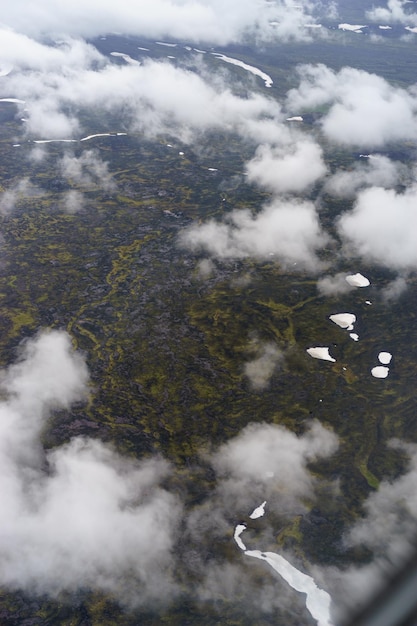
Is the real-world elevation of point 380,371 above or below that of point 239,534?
above

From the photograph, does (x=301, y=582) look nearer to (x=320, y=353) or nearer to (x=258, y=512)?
(x=258, y=512)

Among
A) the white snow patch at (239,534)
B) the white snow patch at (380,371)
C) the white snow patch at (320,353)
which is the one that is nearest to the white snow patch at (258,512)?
the white snow patch at (239,534)

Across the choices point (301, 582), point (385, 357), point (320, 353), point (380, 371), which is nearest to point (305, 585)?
point (301, 582)

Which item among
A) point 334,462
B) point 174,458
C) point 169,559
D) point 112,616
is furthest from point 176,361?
point 112,616

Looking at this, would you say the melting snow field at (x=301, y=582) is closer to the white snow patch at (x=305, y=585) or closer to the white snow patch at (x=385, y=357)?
the white snow patch at (x=305, y=585)

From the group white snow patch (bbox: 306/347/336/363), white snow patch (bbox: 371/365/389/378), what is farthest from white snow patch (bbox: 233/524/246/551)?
white snow patch (bbox: 306/347/336/363)

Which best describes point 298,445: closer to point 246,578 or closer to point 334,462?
point 334,462

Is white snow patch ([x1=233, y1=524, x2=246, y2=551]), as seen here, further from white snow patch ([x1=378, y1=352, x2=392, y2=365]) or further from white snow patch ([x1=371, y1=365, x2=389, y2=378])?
white snow patch ([x1=378, y1=352, x2=392, y2=365])

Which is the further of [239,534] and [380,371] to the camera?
[380,371]
